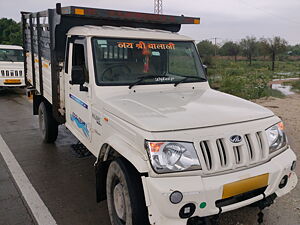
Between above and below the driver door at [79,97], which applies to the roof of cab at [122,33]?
above

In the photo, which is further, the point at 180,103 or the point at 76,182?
the point at 76,182

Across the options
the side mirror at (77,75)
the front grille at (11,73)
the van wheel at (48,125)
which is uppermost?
the side mirror at (77,75)

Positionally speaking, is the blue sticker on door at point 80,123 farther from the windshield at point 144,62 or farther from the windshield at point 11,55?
the windshield at point 11,55

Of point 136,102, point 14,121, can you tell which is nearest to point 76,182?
point 136,102

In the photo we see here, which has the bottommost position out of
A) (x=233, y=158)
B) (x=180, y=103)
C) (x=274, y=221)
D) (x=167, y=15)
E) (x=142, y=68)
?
(x=274, y=221)

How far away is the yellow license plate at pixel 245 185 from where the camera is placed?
8.32 feet

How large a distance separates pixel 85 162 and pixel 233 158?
317 cm

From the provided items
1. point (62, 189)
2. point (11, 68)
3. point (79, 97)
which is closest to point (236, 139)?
point (79, 97)

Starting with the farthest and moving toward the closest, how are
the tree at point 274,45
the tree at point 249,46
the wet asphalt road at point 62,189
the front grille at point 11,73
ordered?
the tree at point 249,46 < the tree at point 274,45 < the front grille at point 11,73 < the wet asphalt road at point 62,189

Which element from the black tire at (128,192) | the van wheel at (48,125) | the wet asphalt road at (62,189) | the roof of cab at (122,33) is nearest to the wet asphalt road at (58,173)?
the wet asphalt road at (62,189)

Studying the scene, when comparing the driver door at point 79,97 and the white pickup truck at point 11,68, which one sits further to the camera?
the white pickup truck at point 11,68

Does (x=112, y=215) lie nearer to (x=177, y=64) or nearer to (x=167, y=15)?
(x=177, y=64)

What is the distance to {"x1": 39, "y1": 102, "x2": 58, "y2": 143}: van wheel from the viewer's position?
584 centimetres

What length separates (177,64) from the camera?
4273 mm
